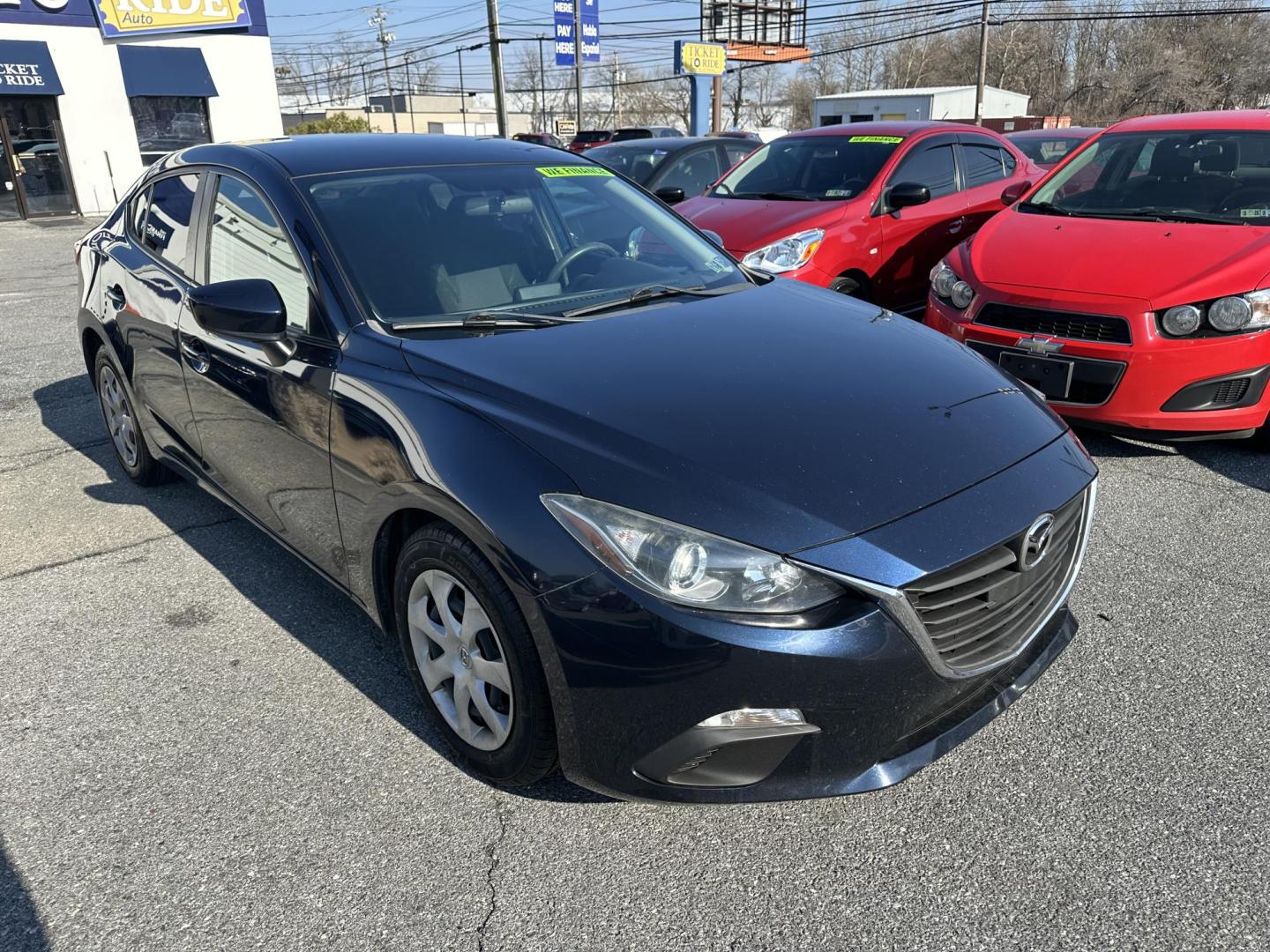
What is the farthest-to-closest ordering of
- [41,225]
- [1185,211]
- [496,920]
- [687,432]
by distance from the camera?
[41,225]
[1185,211]
[687,432]
[496,920]

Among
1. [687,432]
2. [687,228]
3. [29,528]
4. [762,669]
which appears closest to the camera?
[762,669]

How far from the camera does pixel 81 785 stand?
102 inches

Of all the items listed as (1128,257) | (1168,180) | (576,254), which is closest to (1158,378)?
(1128,257)

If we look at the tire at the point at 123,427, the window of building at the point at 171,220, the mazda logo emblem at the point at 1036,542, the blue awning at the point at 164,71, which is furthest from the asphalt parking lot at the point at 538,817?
the blue awning at the point at 164,71

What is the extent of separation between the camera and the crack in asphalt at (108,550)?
3.88 m

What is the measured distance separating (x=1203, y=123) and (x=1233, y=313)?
224 cm

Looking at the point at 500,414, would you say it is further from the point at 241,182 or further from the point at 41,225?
the point at 41,225

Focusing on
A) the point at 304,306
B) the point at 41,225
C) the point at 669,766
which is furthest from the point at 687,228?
the point at 41,225

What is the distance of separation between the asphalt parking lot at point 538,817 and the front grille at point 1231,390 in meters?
1.12

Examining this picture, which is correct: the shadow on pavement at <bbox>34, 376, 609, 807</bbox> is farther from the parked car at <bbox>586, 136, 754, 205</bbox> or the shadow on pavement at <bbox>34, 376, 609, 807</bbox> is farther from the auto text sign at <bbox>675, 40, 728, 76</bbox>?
the auto text sign at <bbox>675, 40, 728, 76</bbox>

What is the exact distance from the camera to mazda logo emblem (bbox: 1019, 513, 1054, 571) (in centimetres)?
223

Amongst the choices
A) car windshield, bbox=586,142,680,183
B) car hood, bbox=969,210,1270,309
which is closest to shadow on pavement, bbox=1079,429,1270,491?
car hood, bbox=969,210,1270,309

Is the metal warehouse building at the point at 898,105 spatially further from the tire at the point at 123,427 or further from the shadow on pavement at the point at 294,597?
the shadow on pavement at the point at 294,597

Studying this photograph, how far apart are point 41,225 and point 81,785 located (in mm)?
20789
